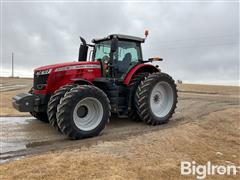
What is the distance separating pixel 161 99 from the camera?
8914 mm

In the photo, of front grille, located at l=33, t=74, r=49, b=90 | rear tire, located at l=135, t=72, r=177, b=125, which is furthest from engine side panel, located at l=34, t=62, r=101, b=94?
rear tire, located at l=135, t=72, r=177, b=125

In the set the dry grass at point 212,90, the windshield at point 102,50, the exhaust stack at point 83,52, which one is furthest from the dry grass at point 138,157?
the dry grass at point 212,90

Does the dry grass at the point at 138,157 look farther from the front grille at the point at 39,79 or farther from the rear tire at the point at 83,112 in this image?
the front grille at the point at 39,79

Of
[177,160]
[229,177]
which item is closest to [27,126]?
[177,160]

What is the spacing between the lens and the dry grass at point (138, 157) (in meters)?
4.47

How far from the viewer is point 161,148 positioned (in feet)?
19.2

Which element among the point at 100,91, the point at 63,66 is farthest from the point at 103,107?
the point at 63,66

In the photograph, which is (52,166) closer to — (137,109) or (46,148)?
(46,148)

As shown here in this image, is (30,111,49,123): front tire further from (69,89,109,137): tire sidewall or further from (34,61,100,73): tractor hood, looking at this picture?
(69,89,109,137): tire sidewall

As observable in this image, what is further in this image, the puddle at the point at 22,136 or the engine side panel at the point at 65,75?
the engine side panel at the point at 65,75

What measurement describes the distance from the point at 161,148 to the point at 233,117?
485 cm

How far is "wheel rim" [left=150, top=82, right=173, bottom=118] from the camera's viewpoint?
8555 mm
